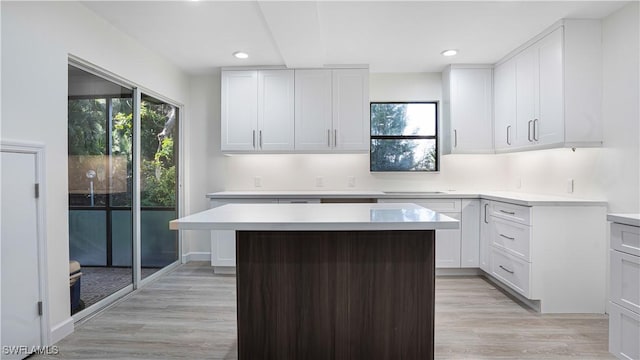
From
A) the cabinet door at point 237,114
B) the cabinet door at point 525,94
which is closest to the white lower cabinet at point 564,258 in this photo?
the cabinet door at point 525,94

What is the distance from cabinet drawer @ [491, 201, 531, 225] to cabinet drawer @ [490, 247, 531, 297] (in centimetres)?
34

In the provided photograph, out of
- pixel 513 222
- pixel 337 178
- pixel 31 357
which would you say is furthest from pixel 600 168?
pixel 31 357

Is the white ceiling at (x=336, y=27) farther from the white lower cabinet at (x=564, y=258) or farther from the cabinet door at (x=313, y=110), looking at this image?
the white lower cabinet at (x=564, y=258)

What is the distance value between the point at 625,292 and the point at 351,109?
2.88 m

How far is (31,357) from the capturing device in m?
2.15

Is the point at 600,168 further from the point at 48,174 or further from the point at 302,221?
the point at 48,174

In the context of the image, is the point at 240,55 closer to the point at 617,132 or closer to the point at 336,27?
the point at 336,27

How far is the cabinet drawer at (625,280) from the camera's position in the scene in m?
1.81

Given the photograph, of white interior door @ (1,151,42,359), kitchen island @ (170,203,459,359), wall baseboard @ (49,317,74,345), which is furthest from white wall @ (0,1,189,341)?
kitchen island @ (170,203,459,359)

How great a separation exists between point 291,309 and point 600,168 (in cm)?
273

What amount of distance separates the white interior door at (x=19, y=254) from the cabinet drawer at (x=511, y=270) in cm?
356

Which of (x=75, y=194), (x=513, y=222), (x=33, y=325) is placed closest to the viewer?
(x=33, y=325)

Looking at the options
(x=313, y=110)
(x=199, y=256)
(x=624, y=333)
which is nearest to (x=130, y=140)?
(x=199, y=256)

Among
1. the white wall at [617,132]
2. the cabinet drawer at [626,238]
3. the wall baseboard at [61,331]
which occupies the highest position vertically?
the white wall at [617,132]
